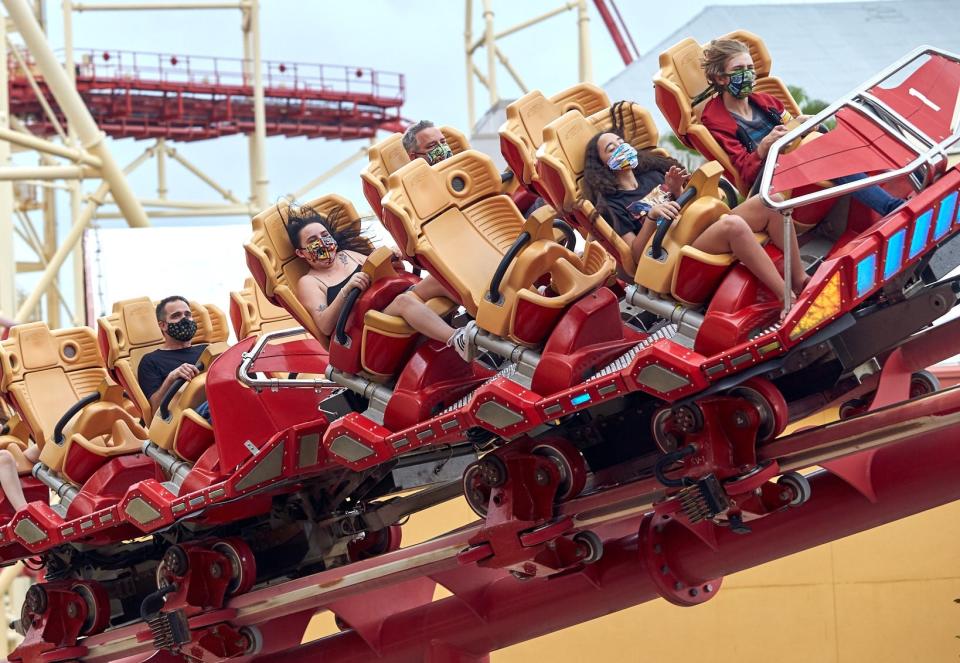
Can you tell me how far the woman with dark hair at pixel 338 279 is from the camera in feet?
15.3

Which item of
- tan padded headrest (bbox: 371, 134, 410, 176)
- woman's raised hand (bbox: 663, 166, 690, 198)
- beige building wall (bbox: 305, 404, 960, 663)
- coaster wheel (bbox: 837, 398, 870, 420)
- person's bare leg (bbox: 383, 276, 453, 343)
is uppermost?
tan padded headrest (bbox: 371, 134, 410, 176)

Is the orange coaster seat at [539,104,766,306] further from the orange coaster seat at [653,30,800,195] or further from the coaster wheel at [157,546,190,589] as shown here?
the coaster wheel at [157,546,190,589]

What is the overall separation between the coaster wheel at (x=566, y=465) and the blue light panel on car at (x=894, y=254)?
1221 mm

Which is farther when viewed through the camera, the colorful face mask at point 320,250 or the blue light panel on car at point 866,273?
the colorful face mask at point 320,250

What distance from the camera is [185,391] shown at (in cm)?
568

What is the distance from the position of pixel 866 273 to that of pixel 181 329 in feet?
10.7

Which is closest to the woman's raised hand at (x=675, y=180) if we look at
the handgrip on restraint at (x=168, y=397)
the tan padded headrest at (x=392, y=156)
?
the tan padded headrest at (x=392, y=156)

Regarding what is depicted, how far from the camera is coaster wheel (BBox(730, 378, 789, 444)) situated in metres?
3.99

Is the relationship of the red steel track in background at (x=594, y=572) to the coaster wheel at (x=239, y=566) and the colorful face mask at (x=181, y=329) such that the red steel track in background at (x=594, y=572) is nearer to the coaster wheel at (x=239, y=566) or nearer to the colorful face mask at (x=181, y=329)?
the coaster wheel at (x=239, y=566)

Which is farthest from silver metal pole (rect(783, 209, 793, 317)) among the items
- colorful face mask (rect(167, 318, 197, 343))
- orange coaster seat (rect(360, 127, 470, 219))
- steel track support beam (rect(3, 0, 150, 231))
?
steel track support beam (rect(3, 0, 150, 231))

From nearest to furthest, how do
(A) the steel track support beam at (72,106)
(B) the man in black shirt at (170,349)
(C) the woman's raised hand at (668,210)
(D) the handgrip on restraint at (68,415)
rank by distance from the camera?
(C) the woman's raised hand at (668,210)
(B) the man in black shirt at (170,349)
(D) the handgrip on restraint at (68,415)
(A) the steel track support beam at (72,106)

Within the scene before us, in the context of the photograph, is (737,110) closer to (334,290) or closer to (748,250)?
(748,250)

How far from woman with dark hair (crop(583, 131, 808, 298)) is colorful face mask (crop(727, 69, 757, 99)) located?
0.28 metres

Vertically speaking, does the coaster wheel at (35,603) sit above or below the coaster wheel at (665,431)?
below
